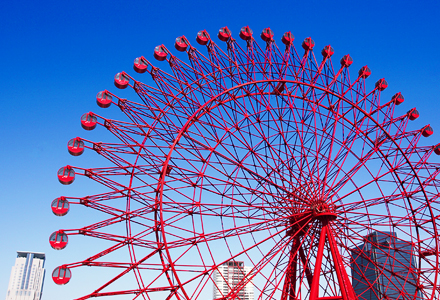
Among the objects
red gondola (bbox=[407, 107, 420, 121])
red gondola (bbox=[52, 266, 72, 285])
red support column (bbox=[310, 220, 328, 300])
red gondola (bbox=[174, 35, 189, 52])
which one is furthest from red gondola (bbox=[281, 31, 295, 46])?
red gondola (bbox=[52, 266, 72, 285])

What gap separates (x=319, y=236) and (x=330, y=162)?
4.28 metres

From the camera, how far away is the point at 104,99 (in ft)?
72.6

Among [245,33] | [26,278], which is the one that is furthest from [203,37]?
[26,278]

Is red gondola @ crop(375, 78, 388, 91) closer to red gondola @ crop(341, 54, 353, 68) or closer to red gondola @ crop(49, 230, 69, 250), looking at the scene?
red gondola @ crop(341, 54, 353, 68)

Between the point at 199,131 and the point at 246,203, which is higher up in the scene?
the point at 199,131

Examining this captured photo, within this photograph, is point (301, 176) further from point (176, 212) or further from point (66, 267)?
point (66, 267)

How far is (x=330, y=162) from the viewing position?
24.7m

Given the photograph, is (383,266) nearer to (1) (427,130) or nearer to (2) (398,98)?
(1) (427,130)

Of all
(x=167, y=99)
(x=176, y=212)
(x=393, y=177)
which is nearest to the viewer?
(x=176, y=212)

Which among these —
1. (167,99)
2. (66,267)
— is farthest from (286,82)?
(66,267)

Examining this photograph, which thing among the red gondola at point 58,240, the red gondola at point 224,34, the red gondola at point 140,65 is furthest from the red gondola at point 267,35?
the red gondola at point 58,240

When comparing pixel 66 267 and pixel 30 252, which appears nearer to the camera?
pixel 66 267

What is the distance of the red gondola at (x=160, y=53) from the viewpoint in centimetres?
2344

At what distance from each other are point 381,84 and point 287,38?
7.32m
